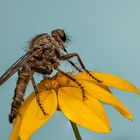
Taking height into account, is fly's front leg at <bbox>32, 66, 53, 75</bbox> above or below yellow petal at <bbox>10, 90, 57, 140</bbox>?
above

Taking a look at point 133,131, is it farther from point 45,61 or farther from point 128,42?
point 45,61

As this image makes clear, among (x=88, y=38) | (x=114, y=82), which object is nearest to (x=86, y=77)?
(x=114, y=82)

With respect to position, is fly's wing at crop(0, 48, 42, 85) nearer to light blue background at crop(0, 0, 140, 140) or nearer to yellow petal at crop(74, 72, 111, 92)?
yellow petal at crop(74, 72, 111, 92)

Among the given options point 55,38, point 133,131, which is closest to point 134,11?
point 133,131

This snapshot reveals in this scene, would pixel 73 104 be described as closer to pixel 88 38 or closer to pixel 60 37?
pixel 60 37

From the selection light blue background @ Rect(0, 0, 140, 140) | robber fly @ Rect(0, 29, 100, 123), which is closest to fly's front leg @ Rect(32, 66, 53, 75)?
robber fly @ Rect(0, 29, 100, 123)

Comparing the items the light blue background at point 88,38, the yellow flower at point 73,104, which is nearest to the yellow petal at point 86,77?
the yellow flower at point 73,104
